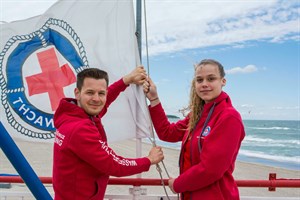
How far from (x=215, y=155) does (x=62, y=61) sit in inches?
72.8

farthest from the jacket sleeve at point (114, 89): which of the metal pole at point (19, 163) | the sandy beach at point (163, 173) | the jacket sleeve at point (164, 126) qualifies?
the sandy beach at point (163, 173)

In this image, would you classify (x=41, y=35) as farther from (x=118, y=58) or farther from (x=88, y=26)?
(x=118, y=58)

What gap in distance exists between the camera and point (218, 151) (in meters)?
2.33

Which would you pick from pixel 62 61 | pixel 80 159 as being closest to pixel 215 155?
pixel 80 159

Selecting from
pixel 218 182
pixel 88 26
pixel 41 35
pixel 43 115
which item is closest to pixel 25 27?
pixel 41 35

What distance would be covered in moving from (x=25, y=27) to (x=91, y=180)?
1849 mm

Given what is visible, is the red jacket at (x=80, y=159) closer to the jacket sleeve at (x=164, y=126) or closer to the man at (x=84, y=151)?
the man at (x=84, y=151)

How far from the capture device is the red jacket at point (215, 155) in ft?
7.68

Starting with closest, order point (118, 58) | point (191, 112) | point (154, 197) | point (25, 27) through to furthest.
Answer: point (191, 112) < point (154, 197) < point (118, 58) < point (25, 27)

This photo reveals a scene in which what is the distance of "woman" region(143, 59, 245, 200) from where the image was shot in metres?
2.35

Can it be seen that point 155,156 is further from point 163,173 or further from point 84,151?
point 163,173

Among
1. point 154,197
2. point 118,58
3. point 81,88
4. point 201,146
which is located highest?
point 118,58

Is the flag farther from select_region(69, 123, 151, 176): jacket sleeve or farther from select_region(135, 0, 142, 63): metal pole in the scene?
select_region(69, 123, 151, 176): jacket sleeve

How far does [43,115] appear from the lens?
3.43m
